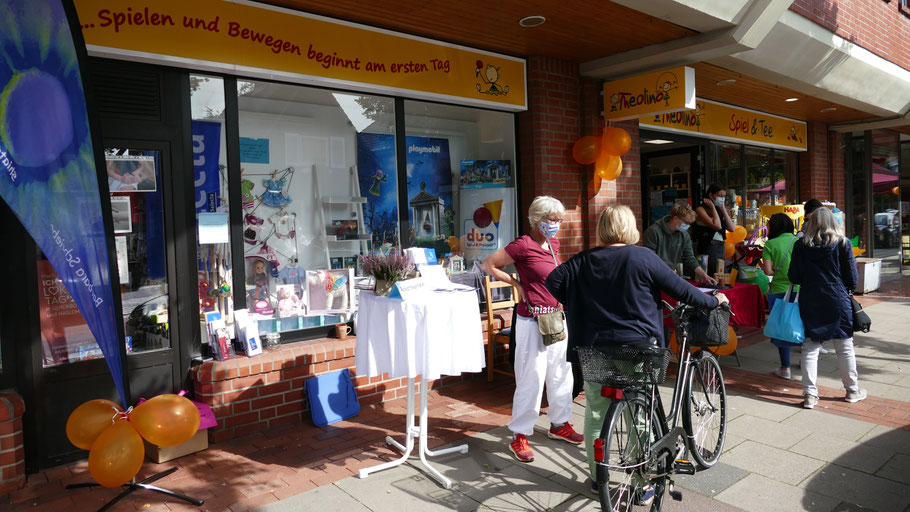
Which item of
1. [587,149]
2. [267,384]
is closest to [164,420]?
[267,384]

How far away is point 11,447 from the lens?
3.89 m

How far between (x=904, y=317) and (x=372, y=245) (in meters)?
8.28

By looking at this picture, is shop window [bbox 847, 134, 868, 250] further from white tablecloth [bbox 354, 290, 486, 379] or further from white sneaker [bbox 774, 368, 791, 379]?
white tablecloth [bbox 354, 290, 486, 379]

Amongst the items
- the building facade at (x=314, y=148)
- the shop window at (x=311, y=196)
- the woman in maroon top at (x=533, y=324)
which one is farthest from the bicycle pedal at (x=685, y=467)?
the shop window at (x=311, y=196)

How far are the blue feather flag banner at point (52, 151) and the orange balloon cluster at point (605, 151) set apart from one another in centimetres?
513

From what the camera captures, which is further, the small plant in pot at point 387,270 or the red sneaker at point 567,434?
the red sneaker at point 567,434

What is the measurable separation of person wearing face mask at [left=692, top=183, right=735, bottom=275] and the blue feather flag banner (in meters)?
7.38

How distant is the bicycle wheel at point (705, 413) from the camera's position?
378 cm

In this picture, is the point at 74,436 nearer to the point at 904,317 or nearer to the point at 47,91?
the point at 47,91

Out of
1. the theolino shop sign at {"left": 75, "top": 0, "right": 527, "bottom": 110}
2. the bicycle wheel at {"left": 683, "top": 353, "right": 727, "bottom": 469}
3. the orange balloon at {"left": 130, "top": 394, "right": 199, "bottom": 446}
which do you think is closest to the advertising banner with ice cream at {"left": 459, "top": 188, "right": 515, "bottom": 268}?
the theolino shop sign at {"left": 75, "top": 0, "right": 527, "bottom": 110}

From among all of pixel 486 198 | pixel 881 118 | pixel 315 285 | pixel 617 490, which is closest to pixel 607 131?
pixel 486 198

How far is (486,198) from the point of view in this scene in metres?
7.05

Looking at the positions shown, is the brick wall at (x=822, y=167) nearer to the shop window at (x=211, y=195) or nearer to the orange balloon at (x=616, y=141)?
the orange balloon at (x=616, y=141)

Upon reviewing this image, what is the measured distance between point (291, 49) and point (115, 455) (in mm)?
3347
